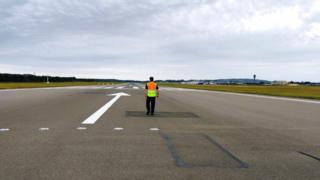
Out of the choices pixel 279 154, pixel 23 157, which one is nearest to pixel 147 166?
pixel 23 157

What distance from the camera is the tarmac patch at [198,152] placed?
6.29m

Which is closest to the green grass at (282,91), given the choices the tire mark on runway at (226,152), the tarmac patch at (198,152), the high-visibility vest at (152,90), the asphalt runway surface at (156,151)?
the high-visibility vest at (152,90)

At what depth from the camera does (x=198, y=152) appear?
23.9ft

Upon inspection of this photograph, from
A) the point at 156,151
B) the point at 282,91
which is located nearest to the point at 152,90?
the point at 156,151

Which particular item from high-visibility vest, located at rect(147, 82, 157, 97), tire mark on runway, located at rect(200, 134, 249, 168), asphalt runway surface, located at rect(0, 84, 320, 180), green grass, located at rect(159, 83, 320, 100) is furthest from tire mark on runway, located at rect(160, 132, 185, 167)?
green grass, located at rect(159, 83, 320, 100)

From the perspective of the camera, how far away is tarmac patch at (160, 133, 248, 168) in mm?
6286

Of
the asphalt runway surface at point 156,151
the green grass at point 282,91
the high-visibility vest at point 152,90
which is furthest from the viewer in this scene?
the green grass at point 282,91

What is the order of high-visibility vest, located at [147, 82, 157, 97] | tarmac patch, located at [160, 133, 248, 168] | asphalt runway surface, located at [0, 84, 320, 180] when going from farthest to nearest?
high-visibility vest, located at [147, 82, 157, 97]
tarmac patch, located at [160, 133, 248, 168]
asphalt runway surface, located at [0, 84, 320, 180]

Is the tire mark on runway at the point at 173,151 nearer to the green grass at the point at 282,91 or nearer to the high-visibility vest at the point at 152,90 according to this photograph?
the high-visibility vest at the point at 152,90

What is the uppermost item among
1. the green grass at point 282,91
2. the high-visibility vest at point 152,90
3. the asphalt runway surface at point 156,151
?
the high-visibility vest at point 152,90

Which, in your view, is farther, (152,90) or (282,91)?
(282,91)

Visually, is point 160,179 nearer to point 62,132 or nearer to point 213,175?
point 213,175

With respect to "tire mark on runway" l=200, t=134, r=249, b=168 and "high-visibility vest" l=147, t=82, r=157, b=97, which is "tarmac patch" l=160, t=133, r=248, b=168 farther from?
"high-visibility vest" l=147, t=82, r=157, b=97

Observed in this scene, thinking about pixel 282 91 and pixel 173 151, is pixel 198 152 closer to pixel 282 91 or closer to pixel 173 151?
pixel 173 151
